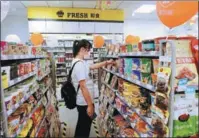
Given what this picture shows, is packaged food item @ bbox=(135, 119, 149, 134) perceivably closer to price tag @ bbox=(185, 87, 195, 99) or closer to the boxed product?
the boxed product

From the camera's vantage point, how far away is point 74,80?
110 inches

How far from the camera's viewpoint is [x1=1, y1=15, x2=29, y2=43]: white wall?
32.8 feet

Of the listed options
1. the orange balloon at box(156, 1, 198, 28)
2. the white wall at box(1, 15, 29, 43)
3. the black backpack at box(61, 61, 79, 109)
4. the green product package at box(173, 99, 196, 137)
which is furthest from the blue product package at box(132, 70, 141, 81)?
the white wall at box(1, 15, 29, 43)

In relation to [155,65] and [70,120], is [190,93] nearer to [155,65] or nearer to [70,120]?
[155,65]

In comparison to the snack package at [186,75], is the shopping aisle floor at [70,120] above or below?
below

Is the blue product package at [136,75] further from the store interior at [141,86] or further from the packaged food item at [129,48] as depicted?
the packaged food item at [129,48]

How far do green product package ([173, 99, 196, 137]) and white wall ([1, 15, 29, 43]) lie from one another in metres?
10.1

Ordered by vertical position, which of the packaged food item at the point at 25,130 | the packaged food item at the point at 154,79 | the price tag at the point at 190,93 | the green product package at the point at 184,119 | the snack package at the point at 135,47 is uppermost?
the snack package at the point at 135,47

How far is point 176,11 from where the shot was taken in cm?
149

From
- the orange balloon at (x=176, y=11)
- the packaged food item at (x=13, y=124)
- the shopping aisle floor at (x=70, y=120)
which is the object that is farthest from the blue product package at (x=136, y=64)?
the shopping aisle floor at (x=70, y=120)

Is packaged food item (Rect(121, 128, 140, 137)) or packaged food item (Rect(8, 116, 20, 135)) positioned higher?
packaged food item (Rect(8, 116, 20, 135))

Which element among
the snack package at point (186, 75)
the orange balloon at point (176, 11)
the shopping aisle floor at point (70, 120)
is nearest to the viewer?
the snack package at point (186, 75)

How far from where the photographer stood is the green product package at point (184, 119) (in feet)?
4.32

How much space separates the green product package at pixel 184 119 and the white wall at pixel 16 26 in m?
10.1
